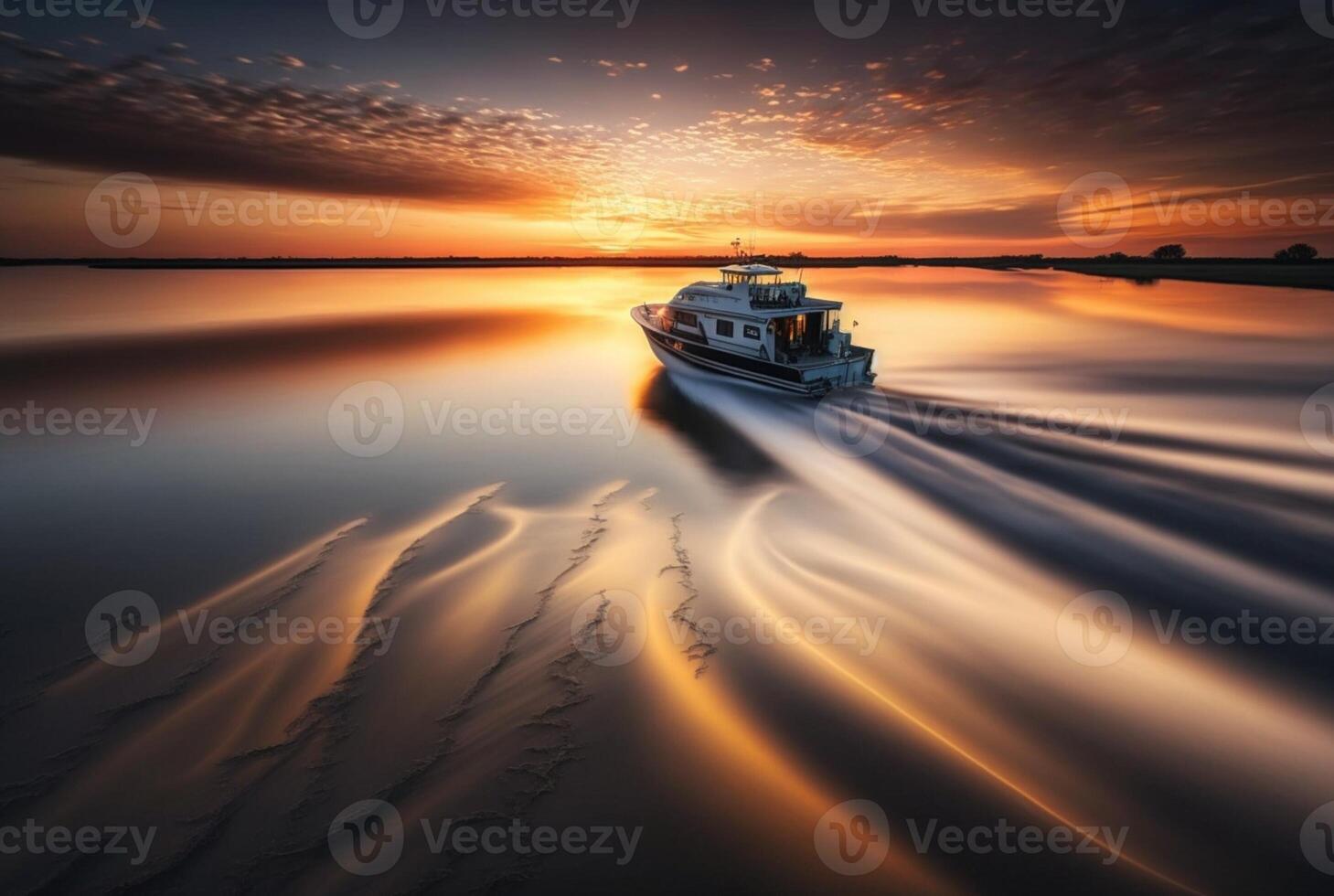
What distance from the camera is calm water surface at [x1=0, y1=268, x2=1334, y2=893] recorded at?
5188 mm

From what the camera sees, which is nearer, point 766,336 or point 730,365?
point 766,336

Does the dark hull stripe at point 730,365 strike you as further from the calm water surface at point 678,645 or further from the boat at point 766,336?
the calm water surface at point 678,645

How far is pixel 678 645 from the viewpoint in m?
7.98

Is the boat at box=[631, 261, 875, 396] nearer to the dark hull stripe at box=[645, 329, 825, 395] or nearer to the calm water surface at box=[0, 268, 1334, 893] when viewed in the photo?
the dark hull stripe at box=[645, 329, 825, 395]

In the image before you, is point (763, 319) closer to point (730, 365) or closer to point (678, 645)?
point (730, 365)

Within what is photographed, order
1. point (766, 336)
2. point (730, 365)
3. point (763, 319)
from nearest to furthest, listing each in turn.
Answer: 1. point (763, 319)
2. point (766, 336)
3. point (730, 365)

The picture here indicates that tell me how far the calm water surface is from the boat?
2.61m

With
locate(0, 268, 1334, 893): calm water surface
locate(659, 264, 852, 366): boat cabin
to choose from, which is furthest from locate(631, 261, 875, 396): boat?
locate(0, 268, 1334, 893): calm water surface

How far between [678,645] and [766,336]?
16.8m

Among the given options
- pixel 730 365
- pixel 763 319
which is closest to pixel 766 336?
pixel 763 319

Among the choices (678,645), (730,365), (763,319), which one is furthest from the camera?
(730,365)

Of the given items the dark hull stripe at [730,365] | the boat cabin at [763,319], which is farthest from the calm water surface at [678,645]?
the boat cabin at [763,319]

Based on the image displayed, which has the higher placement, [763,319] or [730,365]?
[763,319]

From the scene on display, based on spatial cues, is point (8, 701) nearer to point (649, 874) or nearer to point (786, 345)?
point (649, 874)
